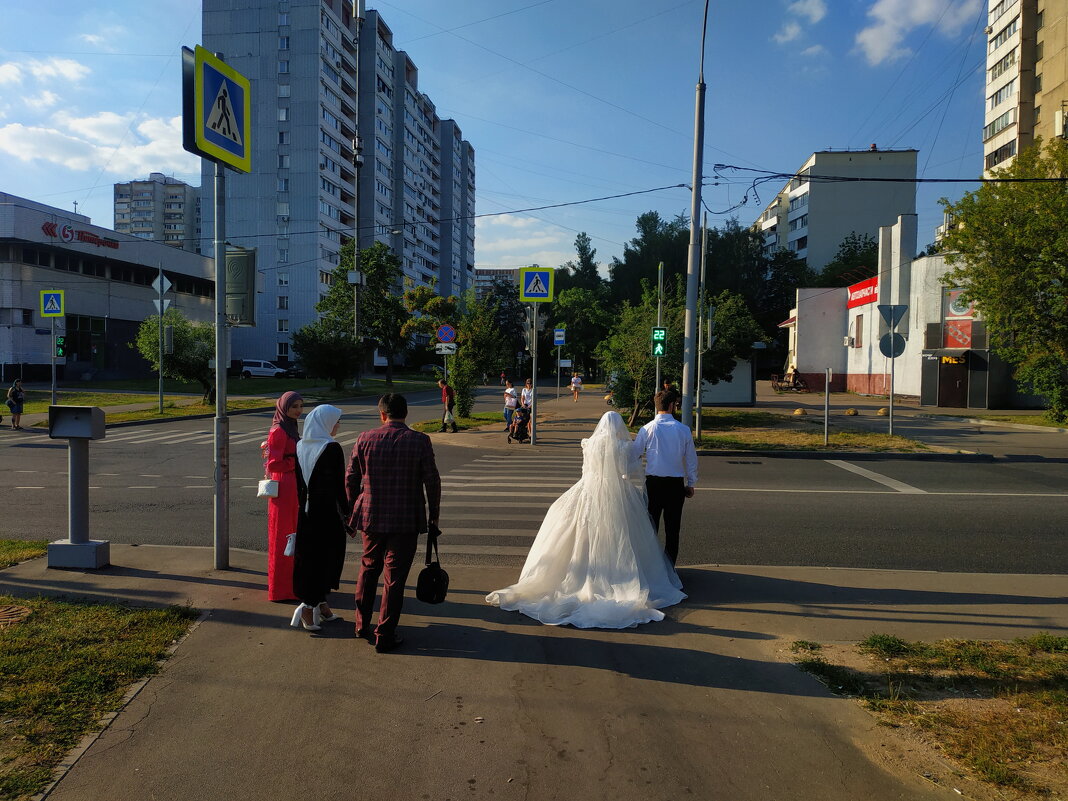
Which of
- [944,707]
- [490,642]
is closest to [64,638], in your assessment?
[490,642]

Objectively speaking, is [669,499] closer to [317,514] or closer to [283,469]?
[317,514]

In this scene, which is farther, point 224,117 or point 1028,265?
point 1028,265

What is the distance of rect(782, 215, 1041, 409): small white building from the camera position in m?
32.3

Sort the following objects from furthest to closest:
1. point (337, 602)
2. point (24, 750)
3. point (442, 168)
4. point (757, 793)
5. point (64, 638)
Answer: point (442, 168) < point (337, 602) < point (64, 638) < point (24, 750) < point (757, 793)

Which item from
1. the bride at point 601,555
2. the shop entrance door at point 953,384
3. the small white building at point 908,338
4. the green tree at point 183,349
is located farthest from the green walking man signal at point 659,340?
the shop entrance door at point 953,384

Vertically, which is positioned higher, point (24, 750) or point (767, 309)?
point (767, 309)

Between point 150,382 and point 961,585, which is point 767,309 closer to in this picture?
point 150,382

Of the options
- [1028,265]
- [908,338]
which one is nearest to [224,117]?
[1028,265]

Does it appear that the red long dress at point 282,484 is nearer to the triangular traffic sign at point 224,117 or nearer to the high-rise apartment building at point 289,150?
the triangular traffic sign at point 224,117

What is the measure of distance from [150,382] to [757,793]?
2042 inches

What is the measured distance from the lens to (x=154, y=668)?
4.38 m

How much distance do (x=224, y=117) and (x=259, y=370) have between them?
5574cm

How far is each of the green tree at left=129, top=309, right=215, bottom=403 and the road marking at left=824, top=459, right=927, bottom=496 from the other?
82.2ft

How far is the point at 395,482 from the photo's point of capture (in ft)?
15.7
